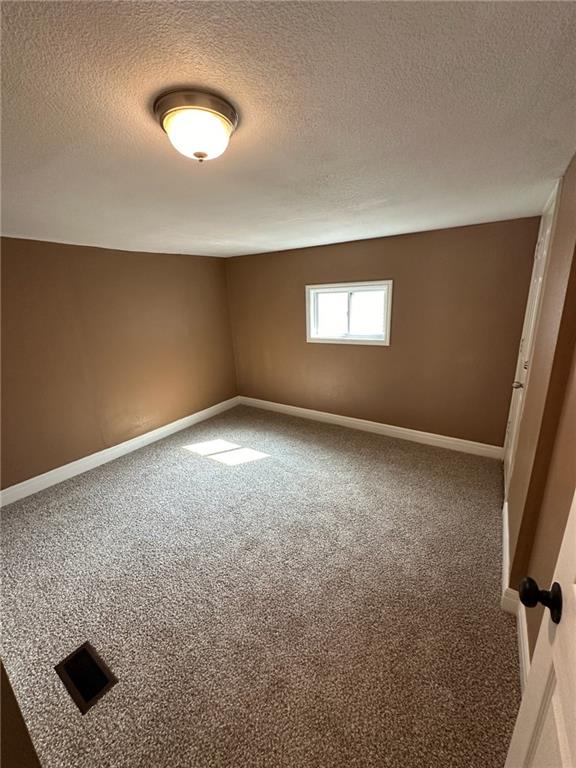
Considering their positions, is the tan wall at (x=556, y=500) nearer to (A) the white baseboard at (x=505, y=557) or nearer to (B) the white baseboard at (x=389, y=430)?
(A) the white baseboard at (x=505, y=557)

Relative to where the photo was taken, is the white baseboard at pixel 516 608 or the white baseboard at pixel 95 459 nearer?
the white baseboard at pixel 516 608

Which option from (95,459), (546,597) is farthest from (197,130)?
(95,459)

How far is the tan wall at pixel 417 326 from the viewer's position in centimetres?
263

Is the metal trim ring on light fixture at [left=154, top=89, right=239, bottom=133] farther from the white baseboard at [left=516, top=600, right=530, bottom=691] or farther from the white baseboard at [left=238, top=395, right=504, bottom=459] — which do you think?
the white baseboard at [left=238, top=395, right=504, bottom=459]

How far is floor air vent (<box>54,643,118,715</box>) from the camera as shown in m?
1.27

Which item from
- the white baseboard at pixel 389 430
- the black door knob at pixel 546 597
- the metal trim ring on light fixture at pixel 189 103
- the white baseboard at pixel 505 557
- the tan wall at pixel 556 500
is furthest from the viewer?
the white baseboard at pixel 389 430

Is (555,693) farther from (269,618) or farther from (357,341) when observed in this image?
(357,341)

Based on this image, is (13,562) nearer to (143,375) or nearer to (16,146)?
(143,375)

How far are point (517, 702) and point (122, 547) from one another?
221 cm

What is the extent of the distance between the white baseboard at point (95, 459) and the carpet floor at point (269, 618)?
11cm

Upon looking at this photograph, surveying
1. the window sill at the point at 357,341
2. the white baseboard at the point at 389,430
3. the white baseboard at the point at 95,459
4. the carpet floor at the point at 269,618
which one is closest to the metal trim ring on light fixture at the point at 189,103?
the carpet floor at the point at 269,618

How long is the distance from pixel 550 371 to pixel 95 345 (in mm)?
3467

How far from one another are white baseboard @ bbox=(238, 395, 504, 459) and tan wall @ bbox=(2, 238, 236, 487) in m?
1.06

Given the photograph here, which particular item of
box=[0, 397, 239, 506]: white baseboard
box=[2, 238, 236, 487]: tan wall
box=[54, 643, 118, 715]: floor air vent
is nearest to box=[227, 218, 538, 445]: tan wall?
box=[2, 238, 236, 487]: tan wall
